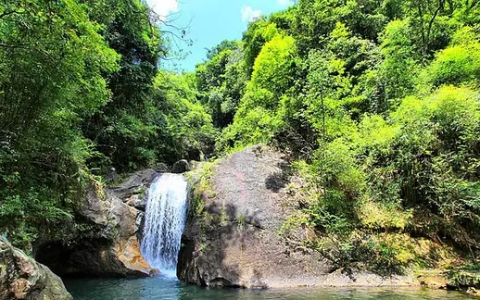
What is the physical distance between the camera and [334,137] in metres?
10.8

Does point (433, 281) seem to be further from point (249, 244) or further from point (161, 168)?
point (161, 168)

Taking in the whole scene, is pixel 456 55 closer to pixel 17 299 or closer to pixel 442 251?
pixel 442 251

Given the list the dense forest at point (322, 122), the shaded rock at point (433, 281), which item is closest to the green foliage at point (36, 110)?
the dense forest at point (322, 122)

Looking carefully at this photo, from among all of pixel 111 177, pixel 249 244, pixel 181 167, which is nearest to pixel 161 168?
pixel 181 167

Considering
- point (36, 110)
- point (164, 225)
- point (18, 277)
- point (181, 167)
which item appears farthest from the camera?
point (181, 167)

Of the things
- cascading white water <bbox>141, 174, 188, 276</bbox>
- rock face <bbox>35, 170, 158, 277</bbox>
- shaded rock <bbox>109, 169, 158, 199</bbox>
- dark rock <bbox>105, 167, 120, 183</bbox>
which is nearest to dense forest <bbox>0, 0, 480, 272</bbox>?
dark rock <bbox>105, 167, 120, 183</bbox>

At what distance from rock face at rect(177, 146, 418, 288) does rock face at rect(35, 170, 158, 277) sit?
1873mm

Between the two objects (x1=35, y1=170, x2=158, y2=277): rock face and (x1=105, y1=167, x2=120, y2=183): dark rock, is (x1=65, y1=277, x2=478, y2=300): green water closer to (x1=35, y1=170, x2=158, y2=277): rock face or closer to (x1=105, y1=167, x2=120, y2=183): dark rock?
(x1=35, y1=170, x2=158, y2=277): rock face

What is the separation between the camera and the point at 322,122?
1075cm

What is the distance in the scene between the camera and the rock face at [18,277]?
4430 millimetres

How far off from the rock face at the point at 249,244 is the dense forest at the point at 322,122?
0.51 m

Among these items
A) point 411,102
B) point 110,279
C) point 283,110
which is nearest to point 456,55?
point 411,102

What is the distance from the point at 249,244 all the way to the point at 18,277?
5626 mm

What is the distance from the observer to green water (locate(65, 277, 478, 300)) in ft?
23.0
